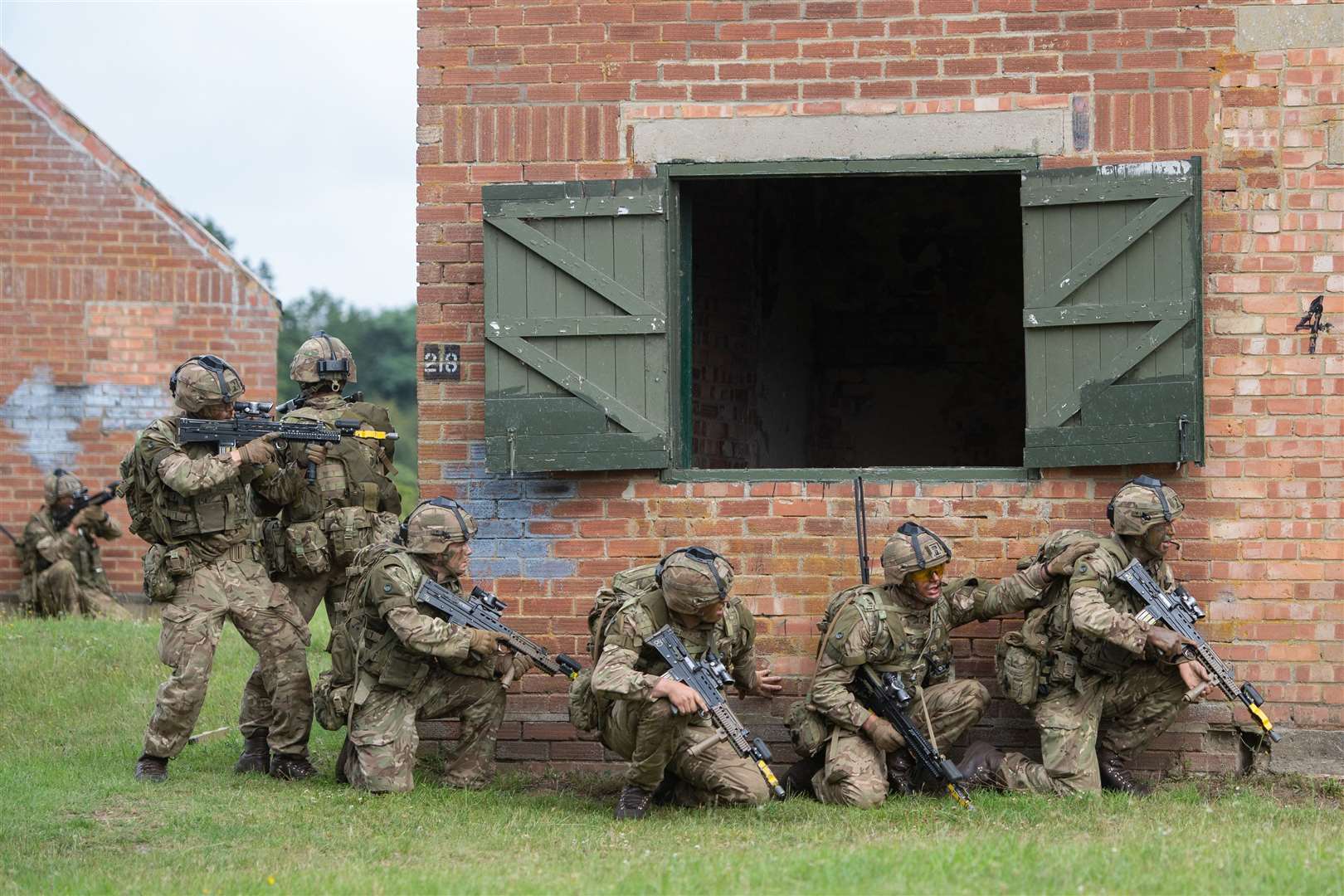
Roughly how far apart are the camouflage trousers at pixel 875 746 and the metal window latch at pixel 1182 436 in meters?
1.36

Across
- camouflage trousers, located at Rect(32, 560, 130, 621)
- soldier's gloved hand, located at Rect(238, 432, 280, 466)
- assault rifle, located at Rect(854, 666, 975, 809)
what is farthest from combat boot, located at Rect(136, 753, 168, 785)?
camouflage trousers, located at Rect(32, 560, 130, 621)

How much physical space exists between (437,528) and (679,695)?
1394 millimetres

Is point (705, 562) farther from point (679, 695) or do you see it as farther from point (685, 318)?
point (685, 318)

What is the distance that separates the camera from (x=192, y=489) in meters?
7.61

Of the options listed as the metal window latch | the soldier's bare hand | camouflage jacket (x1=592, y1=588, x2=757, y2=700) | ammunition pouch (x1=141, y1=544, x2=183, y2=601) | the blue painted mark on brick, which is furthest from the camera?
the blue painted mark on brick

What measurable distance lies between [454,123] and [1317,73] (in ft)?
13.2

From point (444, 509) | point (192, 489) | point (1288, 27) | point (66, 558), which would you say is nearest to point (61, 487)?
point (66, 558)

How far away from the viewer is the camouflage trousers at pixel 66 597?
Answer: 14625 mm

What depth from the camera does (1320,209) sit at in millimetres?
7719

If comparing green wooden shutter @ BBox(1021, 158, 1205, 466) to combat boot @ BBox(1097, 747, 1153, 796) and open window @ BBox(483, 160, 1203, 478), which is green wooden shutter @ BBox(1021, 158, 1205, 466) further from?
combat boot @ BBox(1097, 747, 1153, 796)

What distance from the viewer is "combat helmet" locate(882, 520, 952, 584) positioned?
7.32m

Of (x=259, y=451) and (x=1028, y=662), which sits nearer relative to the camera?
(x=1028, y=662)

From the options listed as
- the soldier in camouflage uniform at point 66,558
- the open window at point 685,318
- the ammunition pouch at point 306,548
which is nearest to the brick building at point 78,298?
the soldier in camouflage uniform at point 66,558

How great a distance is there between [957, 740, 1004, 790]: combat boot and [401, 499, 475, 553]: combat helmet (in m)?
2.47
